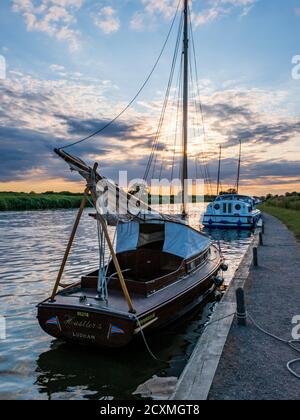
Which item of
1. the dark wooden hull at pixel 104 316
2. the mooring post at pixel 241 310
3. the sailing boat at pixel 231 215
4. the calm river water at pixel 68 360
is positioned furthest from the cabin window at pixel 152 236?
the sailing boat at pixel 231 215

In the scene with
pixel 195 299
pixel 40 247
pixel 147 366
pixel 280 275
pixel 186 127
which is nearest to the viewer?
pixel 147 366

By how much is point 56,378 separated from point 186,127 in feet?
47.0

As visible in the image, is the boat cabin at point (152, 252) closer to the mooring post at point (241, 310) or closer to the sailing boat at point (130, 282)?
the sailing boat at point (130, 282)

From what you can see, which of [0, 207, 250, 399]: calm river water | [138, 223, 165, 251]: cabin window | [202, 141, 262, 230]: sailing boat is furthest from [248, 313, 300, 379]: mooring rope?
[202, 141, 262, 230]: sailing boat

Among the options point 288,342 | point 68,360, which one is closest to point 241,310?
point 288,342

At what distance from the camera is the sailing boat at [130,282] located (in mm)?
7059

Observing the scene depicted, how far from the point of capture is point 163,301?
324 inches

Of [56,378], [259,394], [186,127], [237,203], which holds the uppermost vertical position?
[186,127]

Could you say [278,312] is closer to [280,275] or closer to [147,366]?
[147,366]

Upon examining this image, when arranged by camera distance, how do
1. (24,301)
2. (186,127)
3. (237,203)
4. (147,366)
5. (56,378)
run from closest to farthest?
(56,378) < (147,366) < (24,301) < (186,127) < (237,203)

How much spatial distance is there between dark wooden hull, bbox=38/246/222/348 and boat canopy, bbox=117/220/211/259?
91.2 inches

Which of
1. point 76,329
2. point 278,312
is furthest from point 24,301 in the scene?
point 278,312

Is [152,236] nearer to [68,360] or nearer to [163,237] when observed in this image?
[163,237]

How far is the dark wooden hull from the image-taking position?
6898 millimetres
